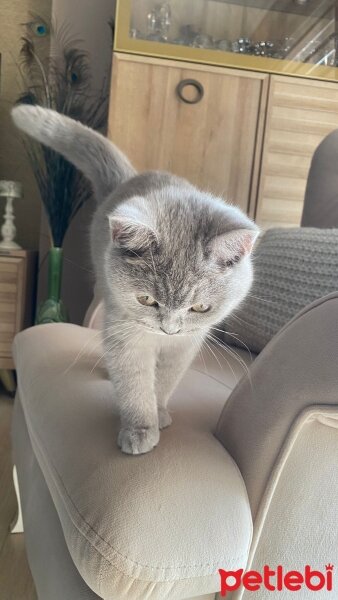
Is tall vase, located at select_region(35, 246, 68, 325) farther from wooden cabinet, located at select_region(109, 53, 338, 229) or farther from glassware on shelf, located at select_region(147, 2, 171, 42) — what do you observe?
glassware on shelf, located at select_region(147, 2, 171, 42)

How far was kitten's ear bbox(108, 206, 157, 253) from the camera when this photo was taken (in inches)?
22.7

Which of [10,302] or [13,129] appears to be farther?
[13,129]

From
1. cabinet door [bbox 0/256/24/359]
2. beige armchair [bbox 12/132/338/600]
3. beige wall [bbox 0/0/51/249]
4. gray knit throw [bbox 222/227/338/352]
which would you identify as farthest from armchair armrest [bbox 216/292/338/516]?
beige wall [bbox 0/0/51/249]

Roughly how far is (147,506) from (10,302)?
1460 millimetres

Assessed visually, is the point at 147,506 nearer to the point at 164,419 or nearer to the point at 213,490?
the point at 213,490

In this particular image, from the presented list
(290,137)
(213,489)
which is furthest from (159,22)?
(213,489)

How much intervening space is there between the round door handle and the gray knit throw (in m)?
0.66

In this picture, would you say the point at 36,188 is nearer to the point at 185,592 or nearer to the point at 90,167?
the point at 90,167

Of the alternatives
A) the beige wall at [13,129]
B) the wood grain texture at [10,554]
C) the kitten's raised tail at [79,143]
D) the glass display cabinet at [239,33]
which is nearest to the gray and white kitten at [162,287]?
the kitten's raised tail at [79,143]

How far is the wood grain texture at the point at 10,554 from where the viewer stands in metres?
0.95

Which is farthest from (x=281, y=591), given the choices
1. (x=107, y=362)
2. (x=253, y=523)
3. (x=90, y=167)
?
(x=90, y=167)

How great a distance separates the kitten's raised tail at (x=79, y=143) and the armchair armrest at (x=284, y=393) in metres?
0.64

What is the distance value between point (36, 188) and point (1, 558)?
1564mm

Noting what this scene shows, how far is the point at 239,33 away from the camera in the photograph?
1630 millimetres
